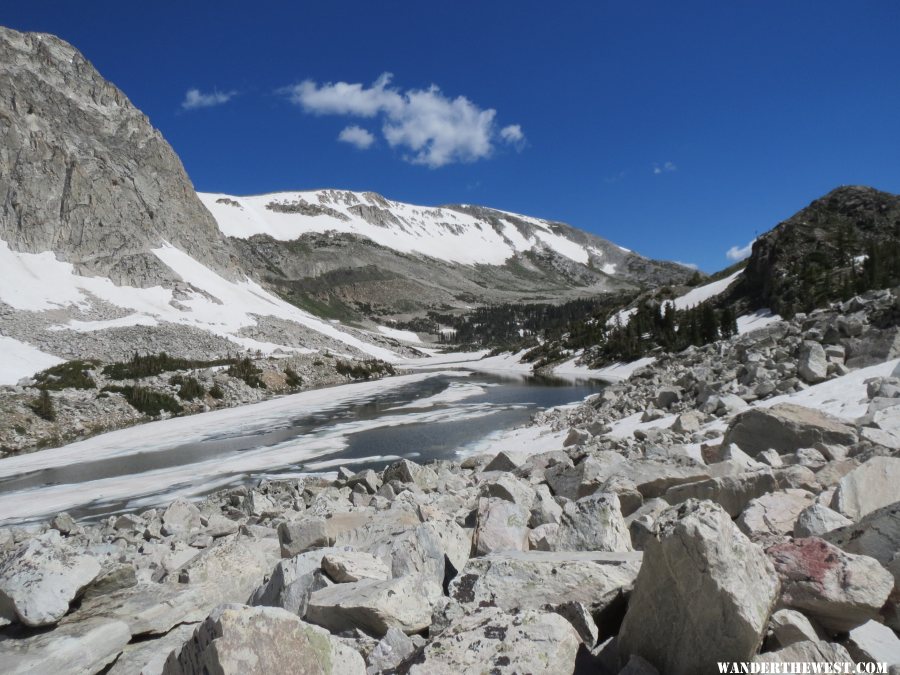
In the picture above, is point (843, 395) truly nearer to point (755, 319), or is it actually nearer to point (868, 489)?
point (868, 489)

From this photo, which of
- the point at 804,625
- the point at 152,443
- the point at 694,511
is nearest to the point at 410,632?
the point at 694,511

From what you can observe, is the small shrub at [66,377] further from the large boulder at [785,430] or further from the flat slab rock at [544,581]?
the large boulder at [785,430]

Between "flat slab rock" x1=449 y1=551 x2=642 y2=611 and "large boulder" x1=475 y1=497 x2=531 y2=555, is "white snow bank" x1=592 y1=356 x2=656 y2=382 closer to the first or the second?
"large boulder" x1=475 y1=497 x2=531 y2=555

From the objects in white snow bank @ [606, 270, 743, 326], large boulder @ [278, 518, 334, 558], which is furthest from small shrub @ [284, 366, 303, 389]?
large boulder @ [278, 518, 334, 558]

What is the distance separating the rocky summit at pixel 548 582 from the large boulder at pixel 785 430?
1.1 inches

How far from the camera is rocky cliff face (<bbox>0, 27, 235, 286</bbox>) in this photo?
2670 inches

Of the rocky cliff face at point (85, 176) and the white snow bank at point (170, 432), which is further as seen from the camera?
the rocky cliff face at point (85, 176)

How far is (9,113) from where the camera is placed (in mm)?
70188

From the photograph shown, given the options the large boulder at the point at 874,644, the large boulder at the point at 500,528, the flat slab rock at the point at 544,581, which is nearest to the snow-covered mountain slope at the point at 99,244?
the large boulder at the point at 500,528

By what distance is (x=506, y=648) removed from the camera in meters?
2.82

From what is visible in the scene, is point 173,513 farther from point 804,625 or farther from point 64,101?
point 64,101

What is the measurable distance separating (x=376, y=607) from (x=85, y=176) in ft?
310

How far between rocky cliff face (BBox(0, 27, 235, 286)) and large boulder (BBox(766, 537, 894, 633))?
80.8 meters

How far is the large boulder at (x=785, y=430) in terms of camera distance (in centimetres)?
811
